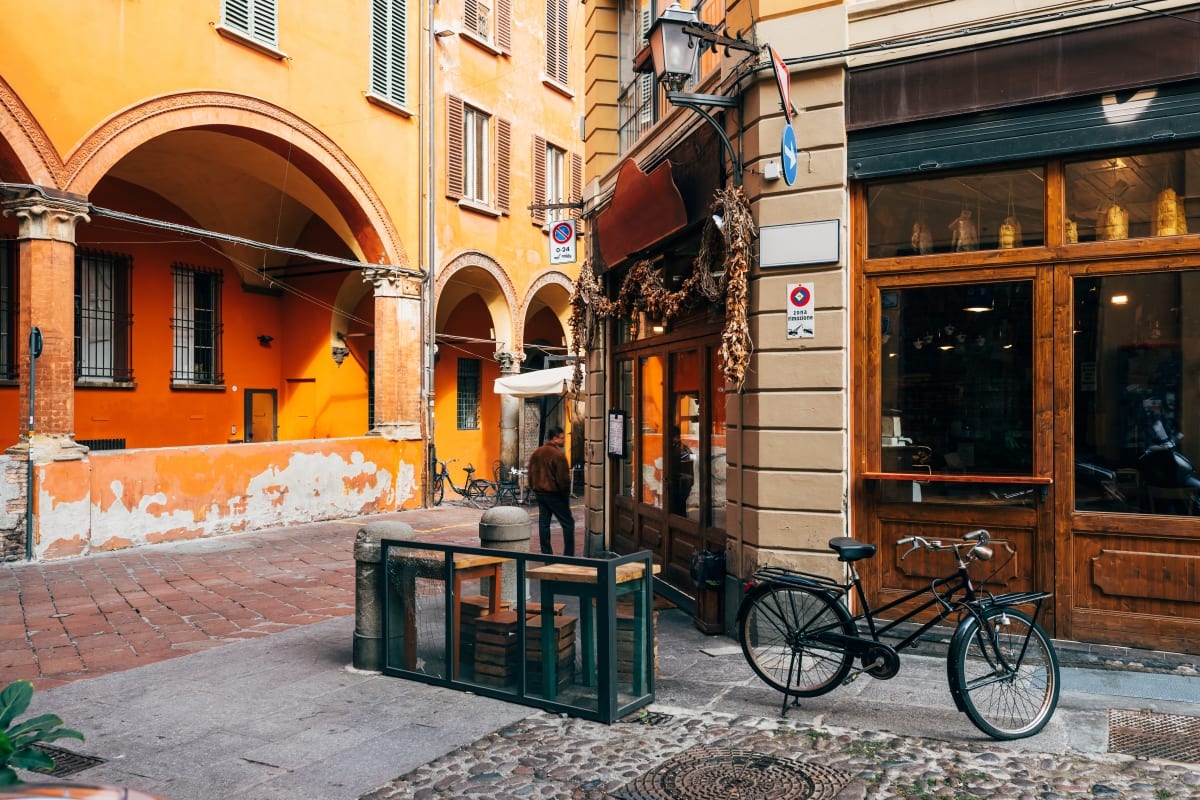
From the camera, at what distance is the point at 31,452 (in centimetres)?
1106

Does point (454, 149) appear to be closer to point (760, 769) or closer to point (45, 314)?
point (45, 314)

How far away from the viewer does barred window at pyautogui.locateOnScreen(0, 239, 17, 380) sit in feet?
45.7

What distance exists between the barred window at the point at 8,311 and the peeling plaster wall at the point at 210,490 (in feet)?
10.8

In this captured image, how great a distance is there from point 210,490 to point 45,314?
3252 millimetres

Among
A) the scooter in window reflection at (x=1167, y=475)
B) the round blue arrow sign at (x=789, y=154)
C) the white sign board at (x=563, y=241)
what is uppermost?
the white sign board at (x=563, y=241)

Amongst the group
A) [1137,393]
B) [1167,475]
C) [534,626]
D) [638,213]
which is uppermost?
[638,213]

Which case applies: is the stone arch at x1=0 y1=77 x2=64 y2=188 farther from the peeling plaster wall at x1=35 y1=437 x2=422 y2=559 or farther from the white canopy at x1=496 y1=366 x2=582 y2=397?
the white canopy at x1=496 y1=366 x2=582 y2=397

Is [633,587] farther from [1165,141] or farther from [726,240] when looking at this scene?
[1165,141]

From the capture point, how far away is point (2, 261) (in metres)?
14.0

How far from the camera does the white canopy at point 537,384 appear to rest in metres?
17.2

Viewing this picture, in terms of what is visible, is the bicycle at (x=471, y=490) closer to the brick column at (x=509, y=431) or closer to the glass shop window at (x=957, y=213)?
the brick column at (x=509, y=431)

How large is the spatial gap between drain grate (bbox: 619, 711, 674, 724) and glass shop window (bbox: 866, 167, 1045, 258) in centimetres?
369

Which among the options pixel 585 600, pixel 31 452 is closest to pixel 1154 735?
pixel 585 600

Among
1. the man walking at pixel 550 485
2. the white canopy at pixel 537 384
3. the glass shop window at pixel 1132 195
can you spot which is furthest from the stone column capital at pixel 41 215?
the glass shop window at pixel 1132 195
